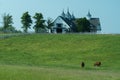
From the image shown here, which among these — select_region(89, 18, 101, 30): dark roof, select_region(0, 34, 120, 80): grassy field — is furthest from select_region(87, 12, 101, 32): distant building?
select_region(0, 34, 120, 80): grassy field

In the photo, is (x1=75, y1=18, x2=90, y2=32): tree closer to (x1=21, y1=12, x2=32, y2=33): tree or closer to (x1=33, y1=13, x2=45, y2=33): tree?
(x1=33, y1=13, x2=45, y2=33): tree

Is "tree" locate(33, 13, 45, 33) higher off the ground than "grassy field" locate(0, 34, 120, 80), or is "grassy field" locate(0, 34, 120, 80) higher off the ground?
"tree" locate(33, 13, 45, 33)

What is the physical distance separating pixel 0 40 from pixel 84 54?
22.6m

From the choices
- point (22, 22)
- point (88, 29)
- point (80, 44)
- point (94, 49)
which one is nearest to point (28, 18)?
point (22, 22)

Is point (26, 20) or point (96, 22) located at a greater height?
point (26, 20)

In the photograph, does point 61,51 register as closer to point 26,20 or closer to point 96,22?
point 26,20

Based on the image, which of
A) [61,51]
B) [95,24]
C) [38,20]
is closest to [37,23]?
[38,20]

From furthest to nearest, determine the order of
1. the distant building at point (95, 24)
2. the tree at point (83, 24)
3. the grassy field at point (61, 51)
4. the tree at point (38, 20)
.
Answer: the distant building at point (95, 24) → the tree at point (83, 24) → the tree at point (38, 20) → the grassy field at point (61, 51)

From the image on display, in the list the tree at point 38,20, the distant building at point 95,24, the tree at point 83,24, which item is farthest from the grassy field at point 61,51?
the distant building at point 95,24

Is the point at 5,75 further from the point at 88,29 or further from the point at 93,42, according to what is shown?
the point at 88,29

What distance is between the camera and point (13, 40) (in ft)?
245

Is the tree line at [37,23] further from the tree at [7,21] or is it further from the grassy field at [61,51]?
the grassy field at [61,51]

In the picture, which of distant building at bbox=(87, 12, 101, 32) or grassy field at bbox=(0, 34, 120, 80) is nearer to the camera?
grassy field at bbox=(0, 34, 120, 80)

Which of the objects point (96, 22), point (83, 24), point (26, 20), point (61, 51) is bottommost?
point (61, 51)
